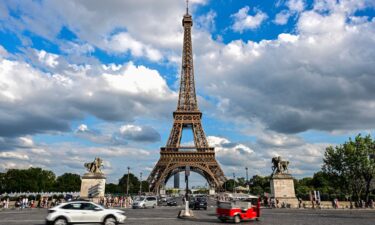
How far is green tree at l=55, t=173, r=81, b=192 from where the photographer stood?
127 meters

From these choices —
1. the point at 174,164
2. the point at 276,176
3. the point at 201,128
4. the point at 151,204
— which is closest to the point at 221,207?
the point at 276,176

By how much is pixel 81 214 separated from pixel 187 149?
66169mm

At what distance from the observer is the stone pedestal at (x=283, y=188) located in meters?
37.8

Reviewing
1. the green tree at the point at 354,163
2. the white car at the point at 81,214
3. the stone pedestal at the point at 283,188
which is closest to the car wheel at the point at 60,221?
the white car at the point at 81,214

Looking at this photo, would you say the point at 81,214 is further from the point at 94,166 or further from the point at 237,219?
the point at 94,166

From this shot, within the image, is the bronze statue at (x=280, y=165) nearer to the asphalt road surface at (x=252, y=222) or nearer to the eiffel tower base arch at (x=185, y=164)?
the asphalt road surface at (x=252, y=222)

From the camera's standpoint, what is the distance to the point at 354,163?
50.9m

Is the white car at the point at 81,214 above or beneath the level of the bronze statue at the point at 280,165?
beneath

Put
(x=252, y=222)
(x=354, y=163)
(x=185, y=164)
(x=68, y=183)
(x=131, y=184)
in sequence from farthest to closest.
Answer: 1. (x=131, y=184)
2. (x=68, y=183)
3. (x=185, y=164)
4. (x=354, y=163)
5. (x=252, y=222)

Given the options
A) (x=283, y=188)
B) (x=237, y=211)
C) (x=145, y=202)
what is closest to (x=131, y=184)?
(x=145, y=202)

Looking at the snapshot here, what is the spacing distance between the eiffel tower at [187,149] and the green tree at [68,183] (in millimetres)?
62306

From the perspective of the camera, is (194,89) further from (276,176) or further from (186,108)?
(276,176)

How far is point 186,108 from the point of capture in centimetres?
9025

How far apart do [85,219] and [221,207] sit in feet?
29.9
